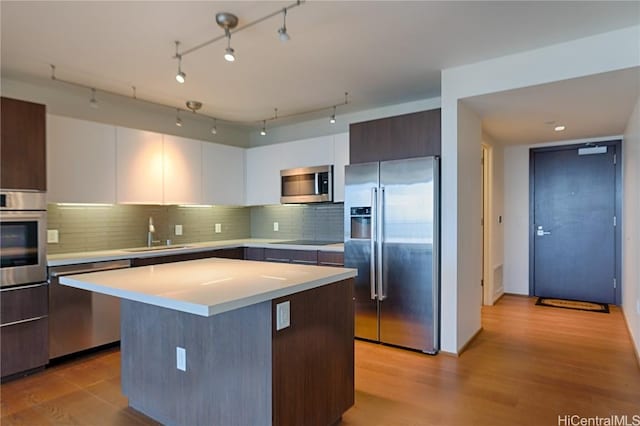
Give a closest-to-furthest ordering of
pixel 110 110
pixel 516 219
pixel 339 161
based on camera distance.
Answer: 1. pixel 110 110
2. pixel 339 161
3. pixel 516 219

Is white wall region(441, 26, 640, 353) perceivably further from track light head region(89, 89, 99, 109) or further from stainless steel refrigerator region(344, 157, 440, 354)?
track light head region(89, 89, 99, 109)

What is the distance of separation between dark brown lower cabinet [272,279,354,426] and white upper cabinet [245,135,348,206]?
2.34m

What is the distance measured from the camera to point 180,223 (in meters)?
4.61

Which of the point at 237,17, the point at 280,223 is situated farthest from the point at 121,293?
the point at 280,223

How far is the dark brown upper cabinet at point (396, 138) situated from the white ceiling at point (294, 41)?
0.36 m

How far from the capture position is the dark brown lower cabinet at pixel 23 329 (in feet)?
9.17

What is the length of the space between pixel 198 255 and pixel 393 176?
2236 millimetres

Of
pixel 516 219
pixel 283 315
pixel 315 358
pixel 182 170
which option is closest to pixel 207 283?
pixel 283 315

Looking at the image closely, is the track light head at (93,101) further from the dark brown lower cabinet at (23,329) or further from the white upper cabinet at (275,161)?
the white upper cabinet at (275,161)

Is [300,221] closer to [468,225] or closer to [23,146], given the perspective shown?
[468,225]

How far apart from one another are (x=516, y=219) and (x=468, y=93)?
3134 millimetres

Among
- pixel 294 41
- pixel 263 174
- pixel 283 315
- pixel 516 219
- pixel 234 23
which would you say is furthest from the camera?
pixel 516 219

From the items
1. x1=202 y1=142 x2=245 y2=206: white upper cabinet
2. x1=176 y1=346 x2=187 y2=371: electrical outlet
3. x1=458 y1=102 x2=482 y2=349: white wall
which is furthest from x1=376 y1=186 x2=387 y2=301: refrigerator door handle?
x1=202 y1=142 x2=245 y2=206: white upper cabinet

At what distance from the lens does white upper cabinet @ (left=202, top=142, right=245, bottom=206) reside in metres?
4.58
